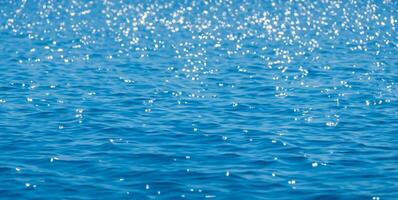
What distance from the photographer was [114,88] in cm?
3719

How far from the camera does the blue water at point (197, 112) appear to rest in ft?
73.6

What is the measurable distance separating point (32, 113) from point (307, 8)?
5973 centimetres

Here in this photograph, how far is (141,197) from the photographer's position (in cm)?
2091

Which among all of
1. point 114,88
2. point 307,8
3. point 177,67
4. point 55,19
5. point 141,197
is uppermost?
point 307,8

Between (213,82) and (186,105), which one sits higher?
(213,82)

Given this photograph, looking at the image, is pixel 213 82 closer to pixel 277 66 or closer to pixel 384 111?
pixel 277 66

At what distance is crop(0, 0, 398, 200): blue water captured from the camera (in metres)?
22.4

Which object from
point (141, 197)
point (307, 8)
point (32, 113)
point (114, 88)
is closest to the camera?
point (141, 197)

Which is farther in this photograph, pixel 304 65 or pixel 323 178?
pixel 304 65

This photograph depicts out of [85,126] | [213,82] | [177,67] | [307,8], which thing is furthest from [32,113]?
[307,8]

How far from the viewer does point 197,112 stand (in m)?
31.9

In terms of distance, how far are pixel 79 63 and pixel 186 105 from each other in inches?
550

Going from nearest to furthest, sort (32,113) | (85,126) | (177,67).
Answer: (85,126) → (32,113) → (177,67)

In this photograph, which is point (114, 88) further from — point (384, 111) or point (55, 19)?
point (55, 19)
